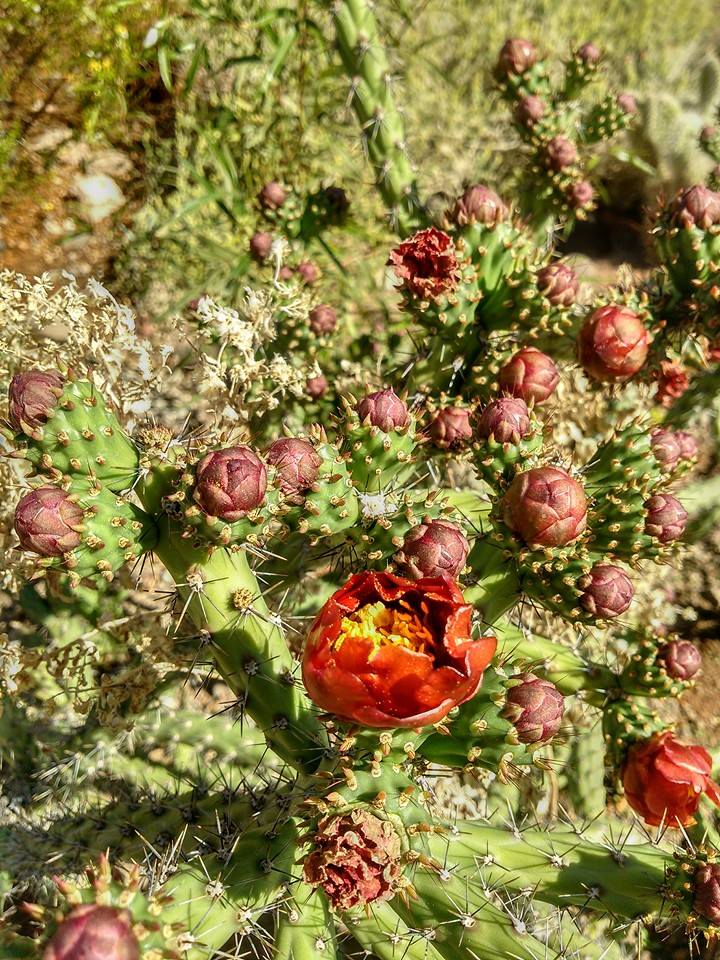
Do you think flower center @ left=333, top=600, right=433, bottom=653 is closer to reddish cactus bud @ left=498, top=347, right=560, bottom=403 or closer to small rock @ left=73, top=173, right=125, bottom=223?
reddish cactus bud @ left=498, top=347, right=560, bottom=403

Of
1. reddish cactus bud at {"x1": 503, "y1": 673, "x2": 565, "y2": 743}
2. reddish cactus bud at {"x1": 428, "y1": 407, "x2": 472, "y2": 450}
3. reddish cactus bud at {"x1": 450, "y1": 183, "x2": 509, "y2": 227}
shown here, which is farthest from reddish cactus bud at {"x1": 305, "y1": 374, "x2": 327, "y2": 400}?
reddish cactus bud at {"x1": 503, "y1": 673, "x2": 565, "y2": 743}

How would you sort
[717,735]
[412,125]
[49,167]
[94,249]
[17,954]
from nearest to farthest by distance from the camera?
1. [17,954]
2. [717,735]
3. [49,167]
4. [94,249]
5. [412,125]

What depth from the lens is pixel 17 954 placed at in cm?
141

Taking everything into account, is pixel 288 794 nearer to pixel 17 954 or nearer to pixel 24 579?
pixel 17 954

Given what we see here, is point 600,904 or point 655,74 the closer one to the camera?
point 600,904

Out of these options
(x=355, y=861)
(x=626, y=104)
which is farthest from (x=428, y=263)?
(x=626, y=104)

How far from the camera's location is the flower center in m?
1.19

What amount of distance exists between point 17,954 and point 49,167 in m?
3.62

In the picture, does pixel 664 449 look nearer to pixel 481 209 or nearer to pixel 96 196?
pixel 481 209

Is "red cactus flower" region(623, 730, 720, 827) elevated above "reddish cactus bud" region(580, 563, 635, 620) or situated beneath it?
situated beneath

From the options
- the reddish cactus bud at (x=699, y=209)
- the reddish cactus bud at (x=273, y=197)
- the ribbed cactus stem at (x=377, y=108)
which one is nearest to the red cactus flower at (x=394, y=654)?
the reddish cactus bud at (x=699, y=209)

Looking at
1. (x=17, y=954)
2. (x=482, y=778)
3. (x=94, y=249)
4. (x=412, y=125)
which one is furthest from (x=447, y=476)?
(x=412, y=125)

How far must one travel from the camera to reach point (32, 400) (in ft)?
4.38

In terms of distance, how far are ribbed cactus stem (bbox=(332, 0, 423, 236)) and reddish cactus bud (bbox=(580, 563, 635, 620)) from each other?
1745 mm
